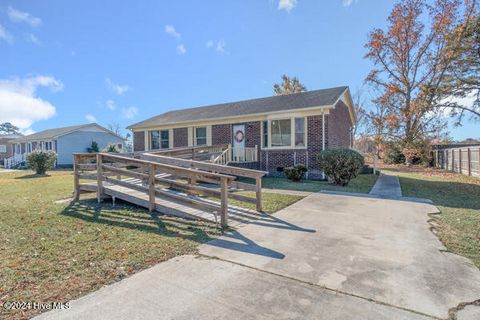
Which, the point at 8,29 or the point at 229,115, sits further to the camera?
the point at 229,115

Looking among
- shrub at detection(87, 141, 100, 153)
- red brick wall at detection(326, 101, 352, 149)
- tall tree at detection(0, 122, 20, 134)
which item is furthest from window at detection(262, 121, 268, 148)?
tall tree at detection(0, 122, 20, 134)

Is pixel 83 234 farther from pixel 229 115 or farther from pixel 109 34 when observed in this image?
pixel 109 34

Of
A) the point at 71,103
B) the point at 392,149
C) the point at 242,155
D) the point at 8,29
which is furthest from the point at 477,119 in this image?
the point at 71,103

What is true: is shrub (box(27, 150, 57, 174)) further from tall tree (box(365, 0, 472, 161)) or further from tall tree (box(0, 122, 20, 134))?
tall tree (box(0, 122, 20, 134))

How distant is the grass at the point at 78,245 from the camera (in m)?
2.80

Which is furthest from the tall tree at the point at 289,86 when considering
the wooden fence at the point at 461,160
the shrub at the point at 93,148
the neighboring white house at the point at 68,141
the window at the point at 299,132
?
the window at the point at 299,132

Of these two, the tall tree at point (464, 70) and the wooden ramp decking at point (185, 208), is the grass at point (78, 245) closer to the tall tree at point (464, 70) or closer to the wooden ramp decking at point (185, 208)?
the wooden ramp decking at point (185, 208)

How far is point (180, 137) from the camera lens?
1648cm

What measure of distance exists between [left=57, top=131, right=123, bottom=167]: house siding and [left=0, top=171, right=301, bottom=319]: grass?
77.8ft

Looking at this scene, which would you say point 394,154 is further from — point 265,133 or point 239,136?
point 239,136

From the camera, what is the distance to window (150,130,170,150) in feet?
56.7

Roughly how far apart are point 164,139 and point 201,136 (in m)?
3.19

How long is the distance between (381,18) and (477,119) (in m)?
12.3

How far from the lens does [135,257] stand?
11.6 feet
